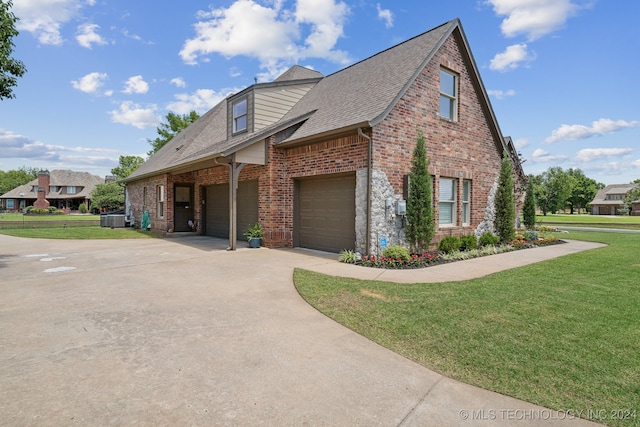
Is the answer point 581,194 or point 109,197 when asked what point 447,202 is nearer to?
Answer: point 109,197

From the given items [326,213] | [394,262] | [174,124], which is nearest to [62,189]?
[174,124]

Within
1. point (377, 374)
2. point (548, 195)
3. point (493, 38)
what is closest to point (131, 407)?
point (377, 374)

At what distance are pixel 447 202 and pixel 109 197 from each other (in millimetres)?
47071

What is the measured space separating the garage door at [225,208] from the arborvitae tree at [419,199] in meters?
5.58

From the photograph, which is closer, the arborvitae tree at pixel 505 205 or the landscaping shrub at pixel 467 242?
the landscaping shrub at pixel 467 242

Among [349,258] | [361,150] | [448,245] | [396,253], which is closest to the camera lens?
[396,253]

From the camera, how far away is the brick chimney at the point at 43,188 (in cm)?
5900

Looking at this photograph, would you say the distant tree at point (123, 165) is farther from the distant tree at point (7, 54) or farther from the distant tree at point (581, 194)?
the distant tree at point (581, 194)

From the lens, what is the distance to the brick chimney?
5900 centimetres

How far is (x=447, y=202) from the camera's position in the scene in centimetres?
1136

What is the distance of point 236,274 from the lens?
7.19 m

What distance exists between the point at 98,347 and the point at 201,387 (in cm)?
156

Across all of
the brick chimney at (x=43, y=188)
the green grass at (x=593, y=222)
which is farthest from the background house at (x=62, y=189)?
the green grass at (x=593, y=222)

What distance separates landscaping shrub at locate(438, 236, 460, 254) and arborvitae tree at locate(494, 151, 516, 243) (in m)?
3.60
